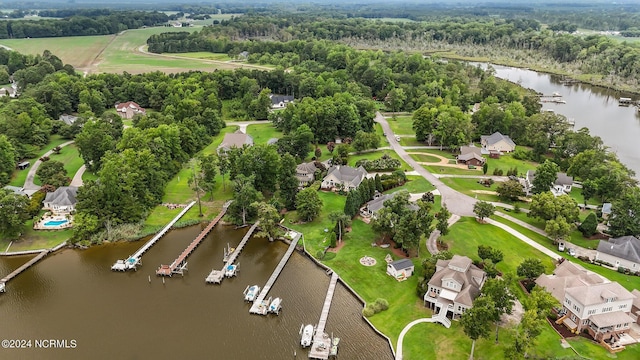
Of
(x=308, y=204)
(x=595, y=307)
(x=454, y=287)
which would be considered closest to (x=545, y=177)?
(x=595, y=307)

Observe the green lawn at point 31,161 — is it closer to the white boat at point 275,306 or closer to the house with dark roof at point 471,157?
the white boat at point 275,306

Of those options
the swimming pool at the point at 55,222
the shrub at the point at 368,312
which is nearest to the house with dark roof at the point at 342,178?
the shrub at the point at 368,312

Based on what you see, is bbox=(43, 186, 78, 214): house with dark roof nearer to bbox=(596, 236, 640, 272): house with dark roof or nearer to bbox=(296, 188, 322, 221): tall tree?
bbox=(296, 188, 322, 221): tall tree

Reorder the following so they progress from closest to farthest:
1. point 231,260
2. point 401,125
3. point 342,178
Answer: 1. point 231,260
2. point 342,178
3. point 401,125

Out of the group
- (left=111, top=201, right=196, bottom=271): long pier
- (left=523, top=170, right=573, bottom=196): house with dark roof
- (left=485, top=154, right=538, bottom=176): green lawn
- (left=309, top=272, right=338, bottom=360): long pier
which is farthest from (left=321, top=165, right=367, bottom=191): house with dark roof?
(left=309, top=272, right=338, bottom=360): long pier

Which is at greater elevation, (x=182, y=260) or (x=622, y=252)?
(x=622, y=252)

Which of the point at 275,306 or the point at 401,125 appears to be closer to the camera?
the point at 275,306

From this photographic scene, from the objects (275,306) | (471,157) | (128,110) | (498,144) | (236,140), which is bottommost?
(275,306)

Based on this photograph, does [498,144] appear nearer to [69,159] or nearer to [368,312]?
[368,312]
